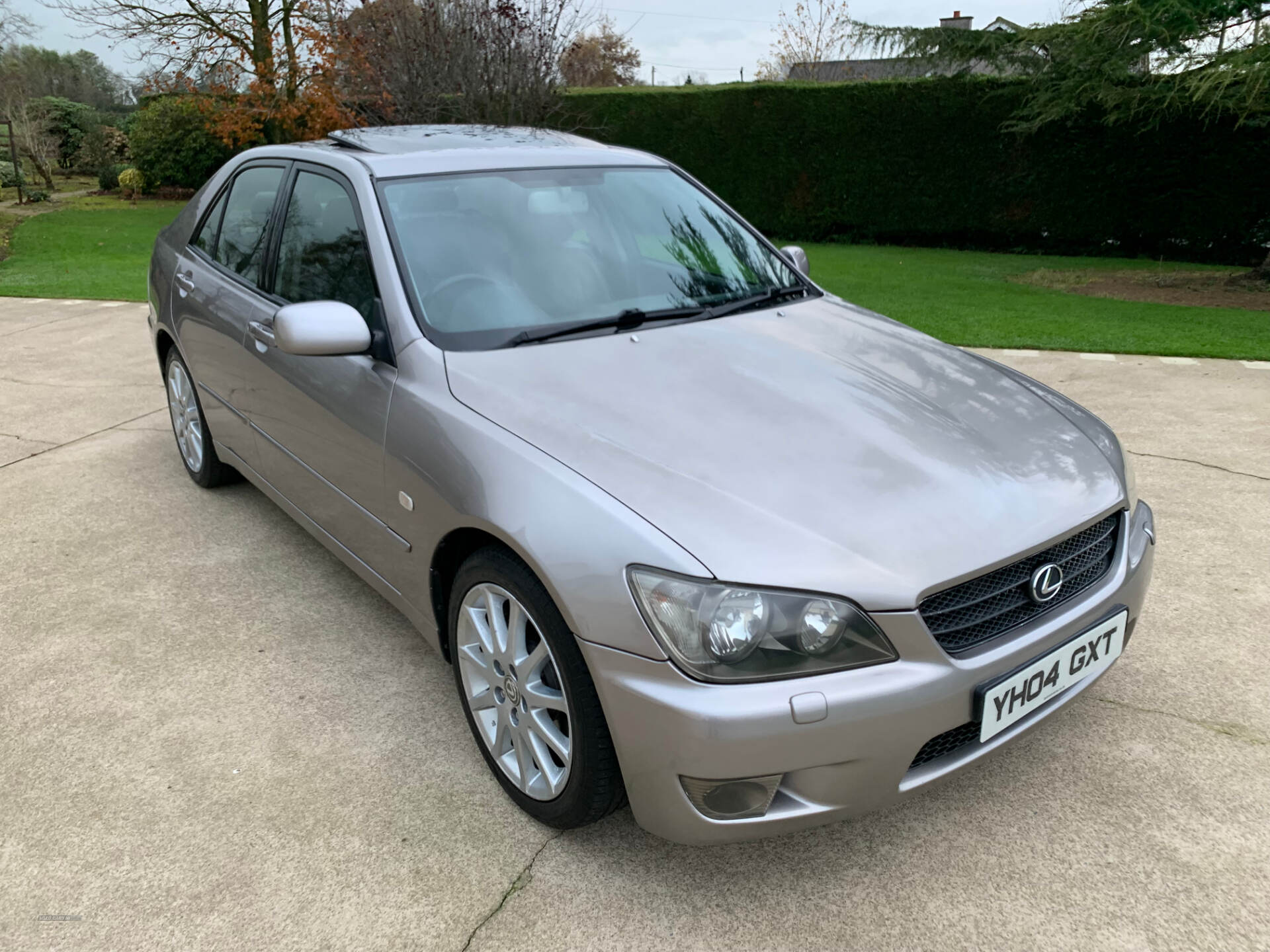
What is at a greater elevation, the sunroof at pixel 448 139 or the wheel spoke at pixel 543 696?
the sunroof at pixel 448 139

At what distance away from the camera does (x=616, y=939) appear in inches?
80.4

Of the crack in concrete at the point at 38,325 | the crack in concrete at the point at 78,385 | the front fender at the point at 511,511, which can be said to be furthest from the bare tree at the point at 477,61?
the front fender at the point at 511,511

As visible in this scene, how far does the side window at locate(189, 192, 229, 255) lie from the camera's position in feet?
13.5

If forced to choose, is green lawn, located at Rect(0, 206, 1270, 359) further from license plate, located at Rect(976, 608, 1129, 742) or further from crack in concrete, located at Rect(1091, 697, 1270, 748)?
license plate, located at Rect(976, 608, 1129, 742)

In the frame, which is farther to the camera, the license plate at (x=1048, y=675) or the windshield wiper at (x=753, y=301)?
the windshield wiper at (x=753, y=301)

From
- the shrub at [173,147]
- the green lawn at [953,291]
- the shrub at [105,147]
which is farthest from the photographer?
the shrub at [105,147]

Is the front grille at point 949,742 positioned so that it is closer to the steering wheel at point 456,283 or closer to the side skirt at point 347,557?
the side skirt at point 347,557

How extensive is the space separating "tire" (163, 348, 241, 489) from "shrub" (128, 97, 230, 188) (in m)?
19.9

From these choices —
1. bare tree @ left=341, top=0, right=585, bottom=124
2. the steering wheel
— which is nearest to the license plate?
the steering wheel

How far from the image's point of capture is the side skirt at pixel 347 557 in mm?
2689

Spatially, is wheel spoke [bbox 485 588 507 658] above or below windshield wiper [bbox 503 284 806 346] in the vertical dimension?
below

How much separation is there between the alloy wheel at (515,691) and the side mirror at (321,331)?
79 cm

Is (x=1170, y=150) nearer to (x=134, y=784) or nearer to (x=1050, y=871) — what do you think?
(x=1050, y=871)

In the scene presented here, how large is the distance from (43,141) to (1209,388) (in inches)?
1036
